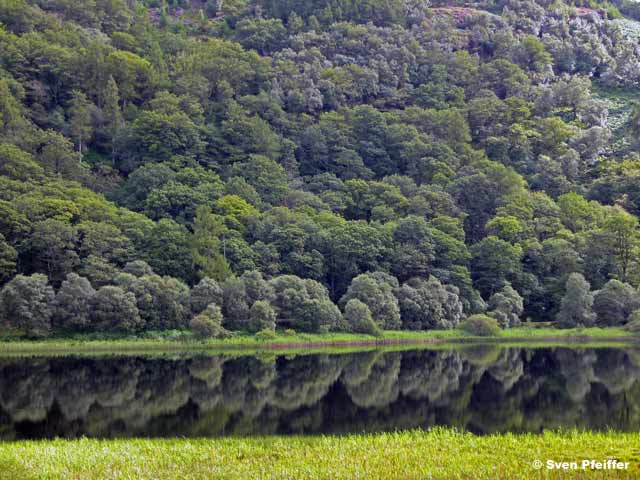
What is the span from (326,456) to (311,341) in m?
56.1

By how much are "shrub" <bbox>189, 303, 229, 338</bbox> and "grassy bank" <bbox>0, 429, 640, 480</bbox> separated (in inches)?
1854

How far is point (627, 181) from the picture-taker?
135625 millimetres

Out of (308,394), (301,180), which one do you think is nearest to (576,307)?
(301,180)

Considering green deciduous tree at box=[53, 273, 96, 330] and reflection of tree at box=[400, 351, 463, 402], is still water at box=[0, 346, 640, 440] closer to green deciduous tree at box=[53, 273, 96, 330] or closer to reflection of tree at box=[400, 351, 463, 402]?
reflection of tree at box=[400, 351, 463, 402]

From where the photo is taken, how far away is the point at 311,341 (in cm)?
8156

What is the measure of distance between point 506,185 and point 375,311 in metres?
53.9

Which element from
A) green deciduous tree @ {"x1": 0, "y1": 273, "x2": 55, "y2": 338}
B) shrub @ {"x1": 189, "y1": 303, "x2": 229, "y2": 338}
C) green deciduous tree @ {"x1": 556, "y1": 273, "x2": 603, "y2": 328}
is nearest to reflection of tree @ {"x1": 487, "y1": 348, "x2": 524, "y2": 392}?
green deciduous tree @ {"x1": 556, "y1": 273, "x2": 603, "y2": 328}

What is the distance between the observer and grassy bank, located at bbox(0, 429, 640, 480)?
74.5 feet

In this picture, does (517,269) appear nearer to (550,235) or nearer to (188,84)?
(550,235)

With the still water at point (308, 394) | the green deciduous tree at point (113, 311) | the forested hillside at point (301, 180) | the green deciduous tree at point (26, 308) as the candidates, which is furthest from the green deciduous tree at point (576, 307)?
the green deciduous tree at point (26, 308)

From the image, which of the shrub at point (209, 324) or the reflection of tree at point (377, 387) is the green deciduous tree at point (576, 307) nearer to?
the reflection of tree at point (377, 387)

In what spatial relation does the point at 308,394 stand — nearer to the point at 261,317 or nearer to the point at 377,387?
the point at 377,387

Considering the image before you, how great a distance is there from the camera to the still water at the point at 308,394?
3419 centimetres

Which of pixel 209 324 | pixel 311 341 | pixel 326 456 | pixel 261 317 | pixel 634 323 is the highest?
pixel 326 456
